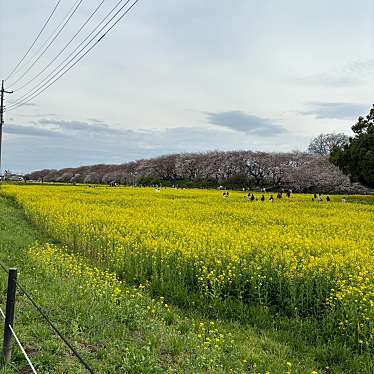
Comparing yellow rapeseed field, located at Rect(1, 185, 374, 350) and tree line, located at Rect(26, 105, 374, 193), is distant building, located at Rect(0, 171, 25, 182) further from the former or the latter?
yellow rapeseed field, located at Rect(1, 185, 374, 350)

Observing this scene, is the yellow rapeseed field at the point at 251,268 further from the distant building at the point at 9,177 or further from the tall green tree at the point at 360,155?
the distant building at the point at 9,177

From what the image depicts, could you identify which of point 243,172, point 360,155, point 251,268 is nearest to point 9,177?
point 243,172

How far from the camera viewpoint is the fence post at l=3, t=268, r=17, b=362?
A: 159 inches

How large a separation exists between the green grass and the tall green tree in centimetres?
2895

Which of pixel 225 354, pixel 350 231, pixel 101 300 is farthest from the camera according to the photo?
pixel 350 231

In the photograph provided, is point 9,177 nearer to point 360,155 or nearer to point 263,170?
point 263,170

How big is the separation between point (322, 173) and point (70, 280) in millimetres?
67283

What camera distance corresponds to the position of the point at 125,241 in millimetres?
10352

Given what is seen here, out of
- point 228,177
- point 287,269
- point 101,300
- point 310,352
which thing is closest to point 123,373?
point 101,300

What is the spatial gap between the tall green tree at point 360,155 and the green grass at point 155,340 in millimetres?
28946

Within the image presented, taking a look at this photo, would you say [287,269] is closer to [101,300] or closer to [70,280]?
[101,300]

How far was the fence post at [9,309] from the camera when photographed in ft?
13.2

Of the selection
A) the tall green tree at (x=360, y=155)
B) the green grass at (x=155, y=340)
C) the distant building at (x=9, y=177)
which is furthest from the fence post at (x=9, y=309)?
the distant building at (x=9, y=177)

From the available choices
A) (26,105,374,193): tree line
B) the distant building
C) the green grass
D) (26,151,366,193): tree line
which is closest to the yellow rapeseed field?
the green grass
